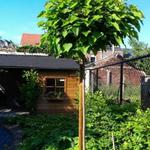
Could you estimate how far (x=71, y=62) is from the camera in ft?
76.5

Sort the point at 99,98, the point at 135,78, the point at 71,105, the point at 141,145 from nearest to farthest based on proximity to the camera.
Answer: the point at 141,145 → the point at 99,98 → the point at 71,105 → the point at 135,78

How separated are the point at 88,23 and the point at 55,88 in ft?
52.7

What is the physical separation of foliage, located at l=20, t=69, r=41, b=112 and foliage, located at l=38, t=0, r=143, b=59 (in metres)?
14.3

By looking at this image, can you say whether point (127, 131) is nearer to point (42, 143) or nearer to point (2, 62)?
point (42, 143)

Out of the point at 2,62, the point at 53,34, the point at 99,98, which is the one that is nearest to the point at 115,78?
the point at 2,62

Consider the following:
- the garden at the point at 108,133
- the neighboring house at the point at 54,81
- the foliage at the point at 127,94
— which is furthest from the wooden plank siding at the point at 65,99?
the garden at the point at 108,133

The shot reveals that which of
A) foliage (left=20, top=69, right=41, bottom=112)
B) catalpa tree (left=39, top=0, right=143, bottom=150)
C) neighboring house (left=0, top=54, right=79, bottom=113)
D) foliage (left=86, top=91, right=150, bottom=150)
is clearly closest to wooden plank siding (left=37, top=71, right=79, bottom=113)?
neighboring house (left=0, top=54, right=79, bottom=113)

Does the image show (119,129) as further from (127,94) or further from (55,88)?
(55,88)

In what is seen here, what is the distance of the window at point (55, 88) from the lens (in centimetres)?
2138

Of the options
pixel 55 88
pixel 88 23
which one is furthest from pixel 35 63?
pixel 88 23

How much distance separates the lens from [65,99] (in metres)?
21.7

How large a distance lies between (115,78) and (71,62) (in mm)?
14106

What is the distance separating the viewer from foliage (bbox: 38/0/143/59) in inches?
223

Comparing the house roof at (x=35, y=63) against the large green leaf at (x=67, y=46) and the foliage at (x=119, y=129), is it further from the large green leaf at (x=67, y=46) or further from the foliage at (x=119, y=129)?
the large green leaf at (x=67, y=46)
